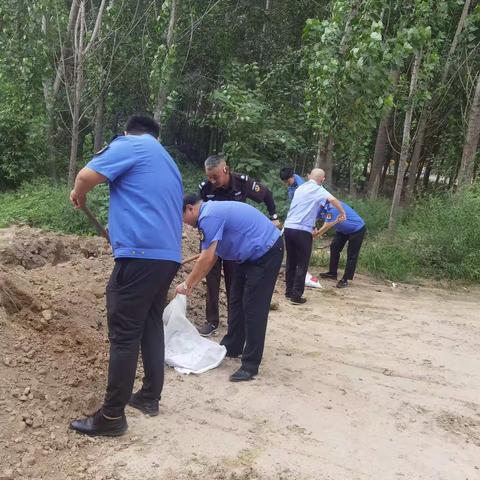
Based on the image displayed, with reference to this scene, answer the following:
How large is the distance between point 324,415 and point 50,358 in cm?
194

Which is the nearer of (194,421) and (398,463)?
(398,463)

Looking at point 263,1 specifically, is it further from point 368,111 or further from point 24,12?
point 368,111

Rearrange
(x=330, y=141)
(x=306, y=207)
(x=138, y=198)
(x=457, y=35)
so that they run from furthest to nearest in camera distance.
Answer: (x=457, y=35) → (x=330, y=141) → (x=306, y=207) → (x=138, y=198)

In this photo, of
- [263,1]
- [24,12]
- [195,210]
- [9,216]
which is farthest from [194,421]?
[263,1]

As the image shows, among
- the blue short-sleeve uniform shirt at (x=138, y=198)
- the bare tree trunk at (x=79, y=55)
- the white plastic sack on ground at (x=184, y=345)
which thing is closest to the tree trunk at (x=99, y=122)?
the bare tree trunk at (x=79, y=55)

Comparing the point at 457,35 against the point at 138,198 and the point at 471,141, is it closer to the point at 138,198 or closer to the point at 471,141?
the point at 471,141

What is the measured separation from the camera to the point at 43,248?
7.04 m

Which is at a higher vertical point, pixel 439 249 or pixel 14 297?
pixel 439 249

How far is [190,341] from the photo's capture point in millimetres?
4461

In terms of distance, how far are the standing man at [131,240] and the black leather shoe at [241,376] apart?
120 centimetres

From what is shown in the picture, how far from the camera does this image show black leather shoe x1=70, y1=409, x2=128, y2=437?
10.2 feet

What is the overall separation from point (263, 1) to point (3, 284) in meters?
12.2

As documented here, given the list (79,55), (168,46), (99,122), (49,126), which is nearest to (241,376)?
(168,46)

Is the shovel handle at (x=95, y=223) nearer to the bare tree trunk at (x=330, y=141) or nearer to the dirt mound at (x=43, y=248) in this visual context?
the dirt mound at (x=43, y=248)
